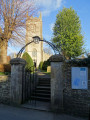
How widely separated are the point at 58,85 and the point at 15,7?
30.5 feet

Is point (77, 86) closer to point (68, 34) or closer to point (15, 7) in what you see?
point (15, 7)

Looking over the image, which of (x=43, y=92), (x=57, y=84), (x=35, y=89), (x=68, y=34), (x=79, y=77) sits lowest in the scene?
(x=43, y=92)

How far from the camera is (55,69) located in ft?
15.8

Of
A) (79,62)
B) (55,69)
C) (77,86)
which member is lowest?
(77,86)

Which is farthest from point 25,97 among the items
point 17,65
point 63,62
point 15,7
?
point 15,7

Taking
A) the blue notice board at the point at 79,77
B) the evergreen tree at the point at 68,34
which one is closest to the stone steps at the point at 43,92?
the blue notice board at the point at 79,77

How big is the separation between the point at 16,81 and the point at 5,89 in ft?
2.56

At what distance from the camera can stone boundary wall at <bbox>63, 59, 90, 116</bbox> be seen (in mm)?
4387

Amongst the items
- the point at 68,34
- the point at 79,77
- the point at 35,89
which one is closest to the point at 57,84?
the point at 79,77

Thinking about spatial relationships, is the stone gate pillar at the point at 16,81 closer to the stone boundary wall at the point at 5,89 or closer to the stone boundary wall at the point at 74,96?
the stone boundary wall at the point at 5,89

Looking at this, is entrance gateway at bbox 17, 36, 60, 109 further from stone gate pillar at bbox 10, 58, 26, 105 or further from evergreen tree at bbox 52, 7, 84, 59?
evergreen tree at bbox 52, 7, 84, 59

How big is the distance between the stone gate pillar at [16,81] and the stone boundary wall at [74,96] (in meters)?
2.20

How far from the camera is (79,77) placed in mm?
4594

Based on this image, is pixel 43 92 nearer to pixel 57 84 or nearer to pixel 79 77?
pixel 57 84
